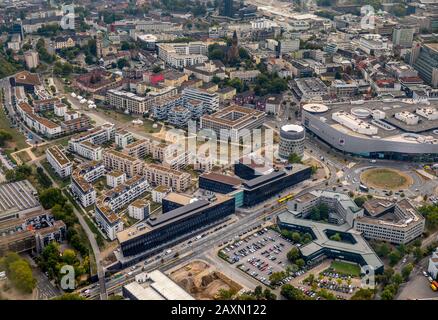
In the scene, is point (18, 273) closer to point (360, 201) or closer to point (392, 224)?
point (392, 224)

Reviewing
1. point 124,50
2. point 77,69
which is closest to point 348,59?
point 124,50

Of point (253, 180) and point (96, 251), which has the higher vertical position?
point (253, 180)

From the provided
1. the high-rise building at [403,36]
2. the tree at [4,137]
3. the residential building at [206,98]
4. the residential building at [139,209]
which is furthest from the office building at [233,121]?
the high-rise building at [403,36]

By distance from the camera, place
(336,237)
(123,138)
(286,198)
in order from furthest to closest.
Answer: (123,138)
(286,198)
(336,237)

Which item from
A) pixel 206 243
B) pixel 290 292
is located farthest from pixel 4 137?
pixel 290 292

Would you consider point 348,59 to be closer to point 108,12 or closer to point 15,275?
point 108,12
